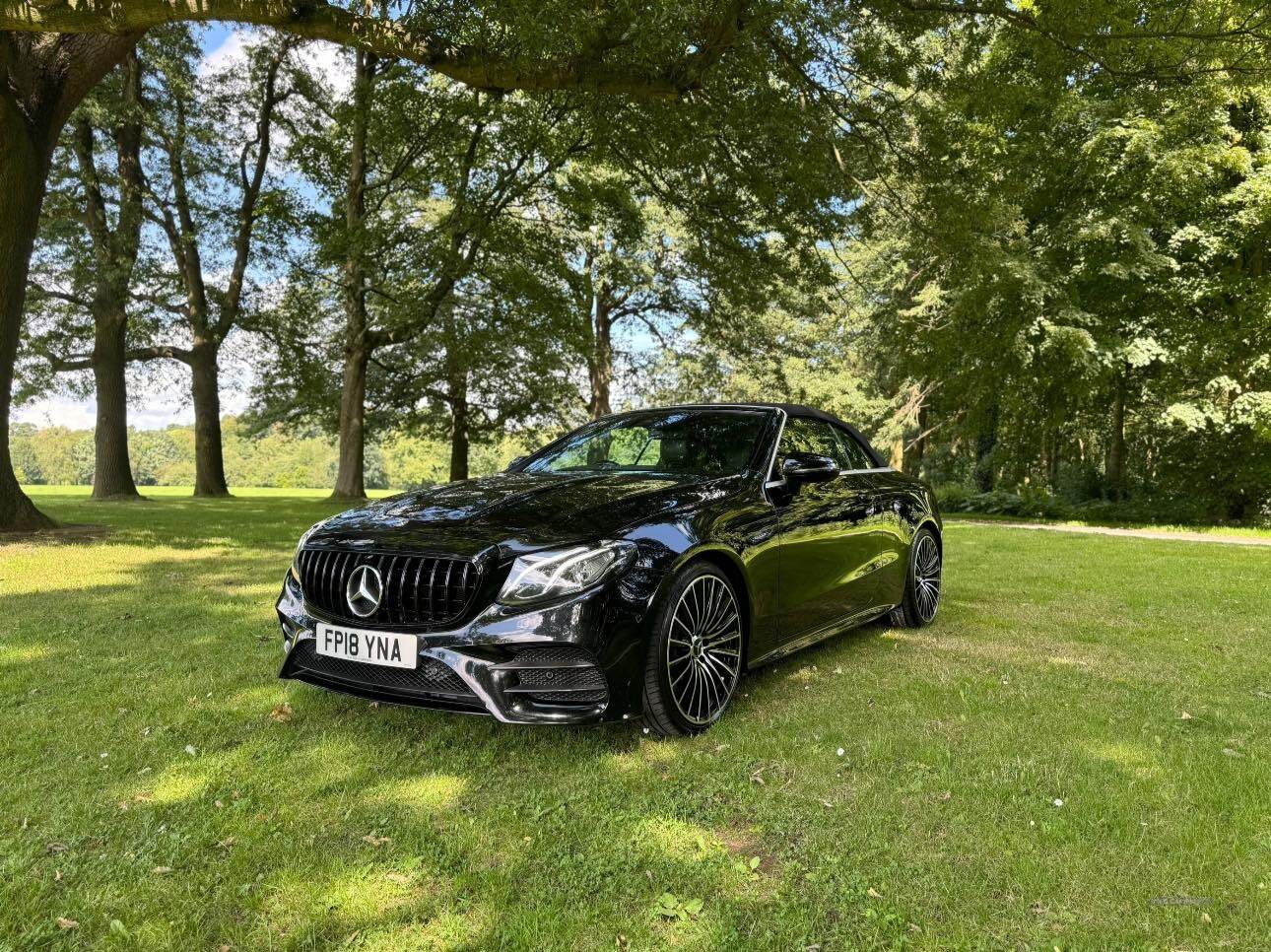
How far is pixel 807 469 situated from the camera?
4059 mm

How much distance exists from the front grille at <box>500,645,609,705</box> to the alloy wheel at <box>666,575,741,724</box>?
0.39 metres

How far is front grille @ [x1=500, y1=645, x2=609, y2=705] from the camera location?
9.54 feet

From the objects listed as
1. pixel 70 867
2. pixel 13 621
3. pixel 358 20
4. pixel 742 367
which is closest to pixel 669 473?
pixel 70 867

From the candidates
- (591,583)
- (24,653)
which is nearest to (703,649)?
(591,583)

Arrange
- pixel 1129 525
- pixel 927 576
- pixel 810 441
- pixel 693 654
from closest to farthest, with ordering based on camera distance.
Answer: pixel 693 654 < pixel 810 441 < pixel 927 576 < pixel 1129 525

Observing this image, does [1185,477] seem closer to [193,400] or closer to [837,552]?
[837,552]

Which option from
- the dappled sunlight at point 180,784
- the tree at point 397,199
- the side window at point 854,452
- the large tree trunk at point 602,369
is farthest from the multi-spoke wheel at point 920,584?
the large tree trunk at point 602,369

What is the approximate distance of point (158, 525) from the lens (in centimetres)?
1180

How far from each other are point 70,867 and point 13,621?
13.0ft

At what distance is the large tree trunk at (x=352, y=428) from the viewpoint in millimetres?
19562

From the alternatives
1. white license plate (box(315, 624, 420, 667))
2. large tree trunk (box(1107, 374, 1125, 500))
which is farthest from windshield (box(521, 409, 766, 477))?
large tree trunk (box(1107, 374, 1125, 500))

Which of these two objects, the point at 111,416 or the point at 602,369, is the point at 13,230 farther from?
the point at 602,369

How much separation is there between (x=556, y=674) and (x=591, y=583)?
0.36m

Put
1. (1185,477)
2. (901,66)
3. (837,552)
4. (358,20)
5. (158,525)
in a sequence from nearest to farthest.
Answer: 1. (837,552)
2. (358,20)
3. (901,66)
4. (158,525)
5. (1185,477)
